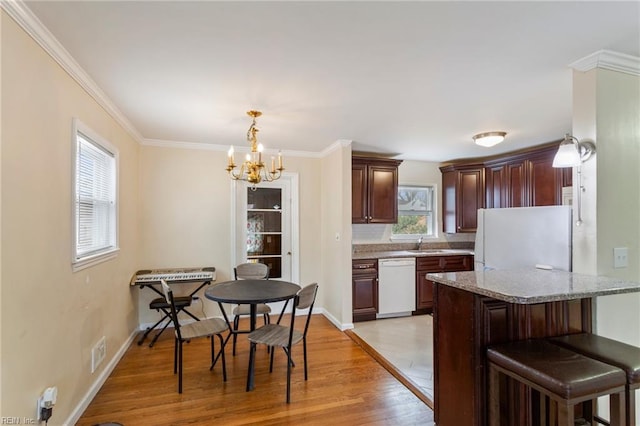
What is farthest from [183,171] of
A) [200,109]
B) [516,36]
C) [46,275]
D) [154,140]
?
[516,36]

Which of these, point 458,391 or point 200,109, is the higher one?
point 200,109

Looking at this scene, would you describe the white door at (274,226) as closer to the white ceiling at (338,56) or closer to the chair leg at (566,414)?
the white ceiling at (338,56)

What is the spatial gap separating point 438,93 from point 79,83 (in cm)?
265

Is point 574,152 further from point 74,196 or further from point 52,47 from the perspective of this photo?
point 74,196

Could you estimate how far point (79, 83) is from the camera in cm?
216

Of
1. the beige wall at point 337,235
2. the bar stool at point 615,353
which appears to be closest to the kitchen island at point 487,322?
the bar stool at point 615,353

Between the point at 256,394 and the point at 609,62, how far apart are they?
337 cm

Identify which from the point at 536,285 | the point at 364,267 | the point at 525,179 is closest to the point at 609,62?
the point at 536,285

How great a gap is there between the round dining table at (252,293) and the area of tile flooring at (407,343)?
126 centimetres

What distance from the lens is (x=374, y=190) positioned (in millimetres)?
4582

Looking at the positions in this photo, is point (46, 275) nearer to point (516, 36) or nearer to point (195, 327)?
point (195, 327)

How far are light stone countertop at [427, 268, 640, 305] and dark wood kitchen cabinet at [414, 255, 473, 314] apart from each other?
239cm

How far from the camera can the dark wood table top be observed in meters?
2.54

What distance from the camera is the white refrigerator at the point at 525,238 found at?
7.36 feet
